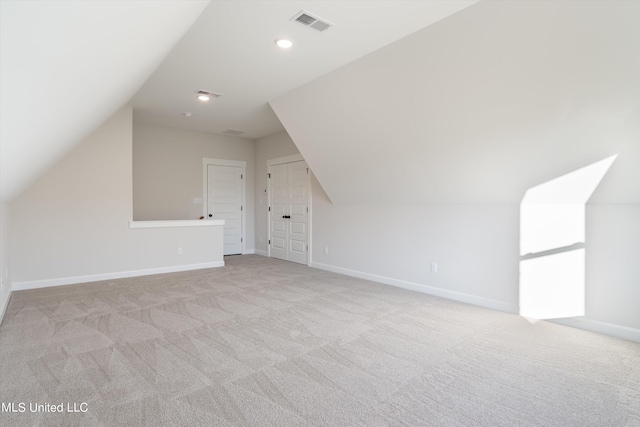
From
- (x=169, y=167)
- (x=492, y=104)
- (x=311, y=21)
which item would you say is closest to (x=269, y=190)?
(x=169, y=167)

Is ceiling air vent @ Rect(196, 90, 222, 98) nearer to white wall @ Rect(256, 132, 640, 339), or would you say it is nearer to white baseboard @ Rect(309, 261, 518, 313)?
white wall @ Rect(256, 132, 640, 339)

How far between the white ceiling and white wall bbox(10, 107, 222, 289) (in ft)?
3.18

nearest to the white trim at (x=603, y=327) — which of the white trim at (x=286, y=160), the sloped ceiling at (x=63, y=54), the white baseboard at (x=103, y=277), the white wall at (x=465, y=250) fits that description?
the white wall at (x=465, y=250)

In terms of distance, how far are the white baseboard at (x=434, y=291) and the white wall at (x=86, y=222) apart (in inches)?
124

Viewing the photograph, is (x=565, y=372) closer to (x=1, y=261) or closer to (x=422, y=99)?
(x=422, y=99)

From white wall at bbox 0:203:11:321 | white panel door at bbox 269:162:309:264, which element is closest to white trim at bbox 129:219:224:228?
white panel door at bbox 269:162:309:264

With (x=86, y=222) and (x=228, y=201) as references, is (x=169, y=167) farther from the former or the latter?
(x=86, y=222)

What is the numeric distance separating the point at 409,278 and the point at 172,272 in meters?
3.94

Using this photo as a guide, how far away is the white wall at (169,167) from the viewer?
6551mm

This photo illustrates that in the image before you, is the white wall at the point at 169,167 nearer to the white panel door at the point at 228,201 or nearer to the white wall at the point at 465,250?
the white panel door at the point at 228,201

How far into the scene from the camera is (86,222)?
505 cm

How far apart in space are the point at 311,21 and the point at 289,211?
177 inches

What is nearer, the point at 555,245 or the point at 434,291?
the point at 555,245

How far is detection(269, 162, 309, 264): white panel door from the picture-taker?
21.9 feet
